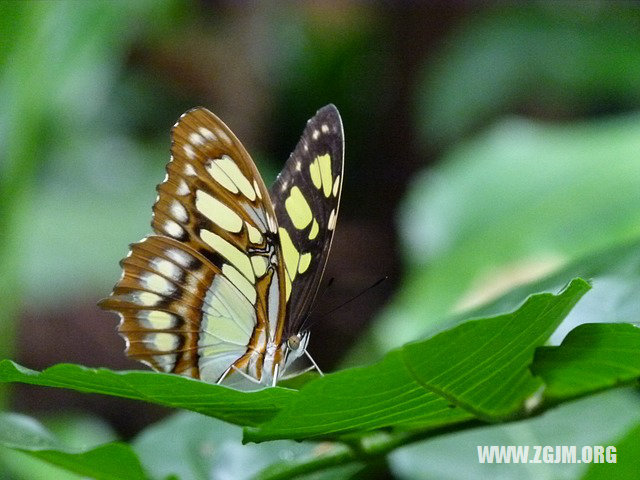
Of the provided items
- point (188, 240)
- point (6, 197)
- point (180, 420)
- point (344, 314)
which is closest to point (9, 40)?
point (6, 197)

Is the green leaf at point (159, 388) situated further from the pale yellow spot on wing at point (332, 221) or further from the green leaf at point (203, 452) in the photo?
the pale yellow spot on wing at point (332, 221)

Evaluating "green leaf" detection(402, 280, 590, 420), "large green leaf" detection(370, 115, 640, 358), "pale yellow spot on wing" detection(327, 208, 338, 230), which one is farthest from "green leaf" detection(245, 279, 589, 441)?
"large green leaf" detection(370, 115, 640, 358)

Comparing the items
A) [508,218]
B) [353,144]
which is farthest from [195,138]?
[353,144]

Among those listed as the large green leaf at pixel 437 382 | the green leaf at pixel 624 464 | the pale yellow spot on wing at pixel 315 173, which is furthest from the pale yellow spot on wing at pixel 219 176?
the green leaf at pixel 624 464

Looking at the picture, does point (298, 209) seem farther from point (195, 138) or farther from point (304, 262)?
point (195, 138)

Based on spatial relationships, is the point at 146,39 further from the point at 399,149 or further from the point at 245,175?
the point at 245,175

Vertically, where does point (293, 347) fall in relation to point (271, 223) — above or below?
below
